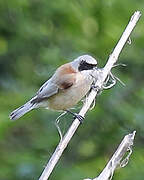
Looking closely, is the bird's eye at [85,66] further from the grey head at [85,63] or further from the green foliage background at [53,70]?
the green foliage background at [53,70]

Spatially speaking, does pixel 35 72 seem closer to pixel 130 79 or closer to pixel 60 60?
pixel 60 60

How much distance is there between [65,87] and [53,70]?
3.94ft

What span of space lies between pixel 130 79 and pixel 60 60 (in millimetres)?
551

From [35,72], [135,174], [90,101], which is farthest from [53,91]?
[35,72]

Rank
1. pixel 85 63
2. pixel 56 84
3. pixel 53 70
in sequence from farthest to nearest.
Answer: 1. pixel 53 70
2. pixel 56 84
3. pixel 85 63

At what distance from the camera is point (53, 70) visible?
16.5 feet

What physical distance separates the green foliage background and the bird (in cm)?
78

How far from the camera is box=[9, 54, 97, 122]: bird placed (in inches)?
146

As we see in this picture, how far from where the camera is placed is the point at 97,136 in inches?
203

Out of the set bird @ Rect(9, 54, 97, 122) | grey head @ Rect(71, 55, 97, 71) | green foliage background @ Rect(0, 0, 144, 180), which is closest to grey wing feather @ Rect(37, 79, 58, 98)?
bird @ Rect(9, 54, 97, 122)

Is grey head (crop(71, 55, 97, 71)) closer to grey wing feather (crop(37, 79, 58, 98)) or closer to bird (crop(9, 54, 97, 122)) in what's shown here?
bird (crop(9, 54, 97, 122))

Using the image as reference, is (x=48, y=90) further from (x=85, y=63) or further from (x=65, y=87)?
(x=85, y=63)

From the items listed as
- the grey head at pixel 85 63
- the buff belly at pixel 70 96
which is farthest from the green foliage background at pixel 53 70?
the grey head at pixel 85 63

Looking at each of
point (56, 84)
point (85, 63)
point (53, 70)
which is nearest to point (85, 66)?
point (85, 63)
